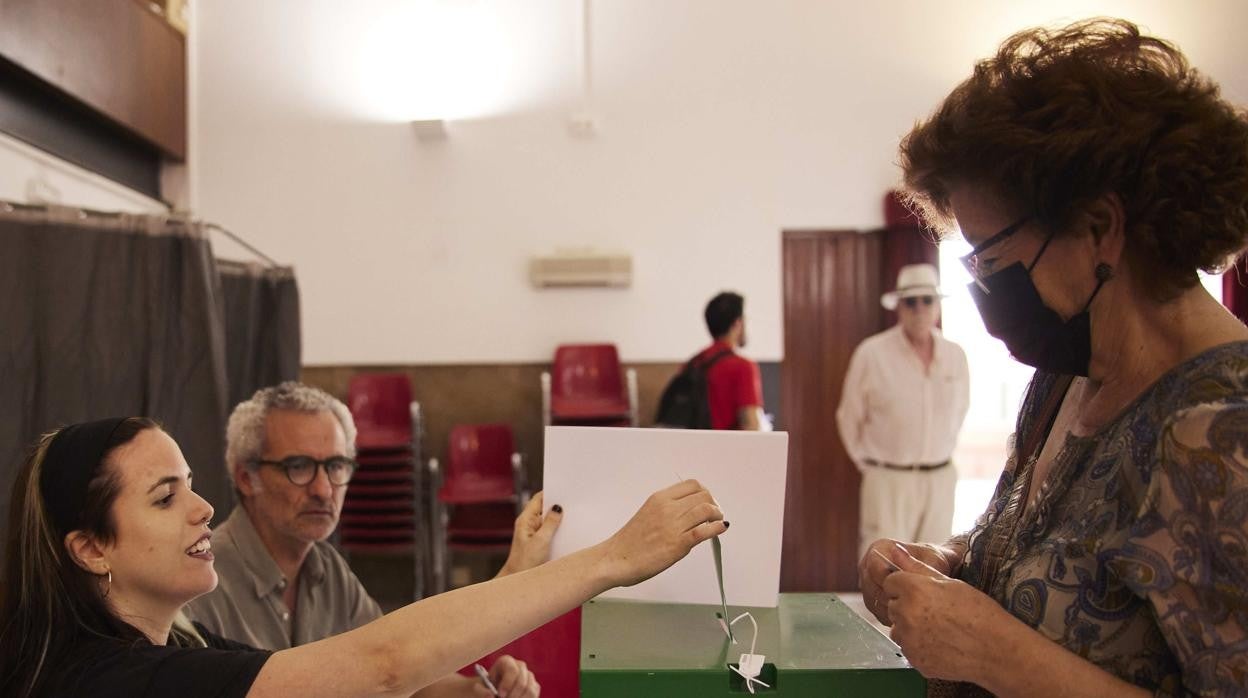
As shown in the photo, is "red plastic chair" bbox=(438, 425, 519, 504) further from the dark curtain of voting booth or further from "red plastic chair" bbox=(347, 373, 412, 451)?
the dark curtain of voting booth

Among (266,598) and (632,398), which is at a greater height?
(632,398)

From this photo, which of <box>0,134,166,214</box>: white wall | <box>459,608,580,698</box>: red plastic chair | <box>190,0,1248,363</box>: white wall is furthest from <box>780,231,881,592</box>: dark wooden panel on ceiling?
<box>0,134,166,214</box>: white wall

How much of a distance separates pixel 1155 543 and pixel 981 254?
1.19 ft

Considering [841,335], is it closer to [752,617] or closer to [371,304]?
[371,304]

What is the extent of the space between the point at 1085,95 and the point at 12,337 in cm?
257

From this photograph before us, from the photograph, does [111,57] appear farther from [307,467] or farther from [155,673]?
[155,673]

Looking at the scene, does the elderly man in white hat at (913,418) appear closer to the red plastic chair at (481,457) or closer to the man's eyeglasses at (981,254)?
the red plastic chair at (481,457)

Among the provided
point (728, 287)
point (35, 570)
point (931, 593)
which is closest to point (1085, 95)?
point (931, 593)

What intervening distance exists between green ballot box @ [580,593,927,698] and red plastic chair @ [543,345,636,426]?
329 cm

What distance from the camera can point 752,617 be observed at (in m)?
1.16

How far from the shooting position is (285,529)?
1.75 meters

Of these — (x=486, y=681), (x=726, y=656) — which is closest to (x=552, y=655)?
(x=486, y=681)

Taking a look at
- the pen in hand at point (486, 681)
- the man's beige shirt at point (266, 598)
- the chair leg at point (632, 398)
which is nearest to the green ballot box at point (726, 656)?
the pen in hand at point (486, 681)

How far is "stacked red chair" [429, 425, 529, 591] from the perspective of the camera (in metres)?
4.15
